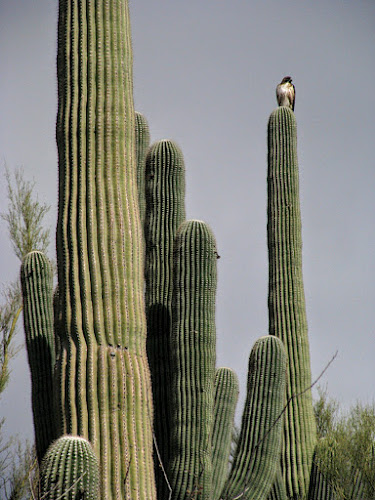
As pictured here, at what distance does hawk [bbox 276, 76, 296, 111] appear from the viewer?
1232cm

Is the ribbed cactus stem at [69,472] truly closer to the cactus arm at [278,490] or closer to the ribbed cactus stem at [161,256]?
the ribbed cactus stem at [161,256]

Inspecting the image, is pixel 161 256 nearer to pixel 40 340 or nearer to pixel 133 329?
pixel 40 340

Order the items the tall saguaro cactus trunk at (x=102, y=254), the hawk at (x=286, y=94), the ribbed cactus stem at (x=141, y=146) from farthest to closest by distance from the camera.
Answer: the hawk at (x=286, y=94)
the ribbed cactus stem at (x=141, y=146)
the tall saguaro cactus trunk at (x=102, y=254)

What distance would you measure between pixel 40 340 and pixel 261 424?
8.39ft

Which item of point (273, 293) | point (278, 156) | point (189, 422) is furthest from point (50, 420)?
point (278, 156)

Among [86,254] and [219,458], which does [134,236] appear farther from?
[219,458]

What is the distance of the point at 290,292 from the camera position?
1098 centimetres

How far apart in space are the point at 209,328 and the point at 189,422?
33.5 inches

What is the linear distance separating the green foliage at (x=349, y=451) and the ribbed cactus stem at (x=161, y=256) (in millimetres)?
2907

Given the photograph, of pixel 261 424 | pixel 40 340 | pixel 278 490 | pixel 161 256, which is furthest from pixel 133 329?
pixel 278 490

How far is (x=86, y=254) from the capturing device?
18.6ft

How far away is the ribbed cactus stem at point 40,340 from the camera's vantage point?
6984mm

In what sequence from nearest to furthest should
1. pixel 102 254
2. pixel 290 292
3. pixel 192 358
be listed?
1. pixel 102 254
2. pixel 192 358
3. pixel 290 292

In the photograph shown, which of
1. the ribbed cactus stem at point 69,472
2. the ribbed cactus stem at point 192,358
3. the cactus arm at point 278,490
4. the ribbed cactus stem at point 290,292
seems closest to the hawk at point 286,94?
the ribbed cactus stem at point 290,292
